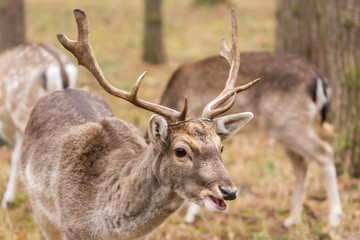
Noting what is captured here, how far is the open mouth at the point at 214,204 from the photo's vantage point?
3.65 m

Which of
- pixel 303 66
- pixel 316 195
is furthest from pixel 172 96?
pixel 316 195

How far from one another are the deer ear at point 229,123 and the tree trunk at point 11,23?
5.96 m

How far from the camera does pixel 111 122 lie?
15.8 feet

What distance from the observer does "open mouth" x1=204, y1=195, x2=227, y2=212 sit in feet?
12.0

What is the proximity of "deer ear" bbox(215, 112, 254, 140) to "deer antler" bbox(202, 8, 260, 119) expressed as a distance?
0.20ft

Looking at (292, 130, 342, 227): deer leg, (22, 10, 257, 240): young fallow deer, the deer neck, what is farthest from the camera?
(292, 130, 342, 227): deer leg

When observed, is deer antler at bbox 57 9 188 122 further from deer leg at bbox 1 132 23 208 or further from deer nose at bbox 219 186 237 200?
deer leg at bbox 1 132 23 208

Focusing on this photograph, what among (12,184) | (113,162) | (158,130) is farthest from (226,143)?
(158,130)

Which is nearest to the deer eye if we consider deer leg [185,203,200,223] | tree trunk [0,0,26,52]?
deer leg [185,203,200,223]

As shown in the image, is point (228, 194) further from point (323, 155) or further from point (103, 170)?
point (323, 155)

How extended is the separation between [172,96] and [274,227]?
6.82 ft

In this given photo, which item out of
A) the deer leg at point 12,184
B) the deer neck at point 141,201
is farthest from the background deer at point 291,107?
the deer neck at point 141,201

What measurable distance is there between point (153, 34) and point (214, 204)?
33.6ft

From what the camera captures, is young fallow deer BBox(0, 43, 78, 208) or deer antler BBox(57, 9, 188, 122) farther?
young fallow deer BBox(0, 43, 78, 208)
